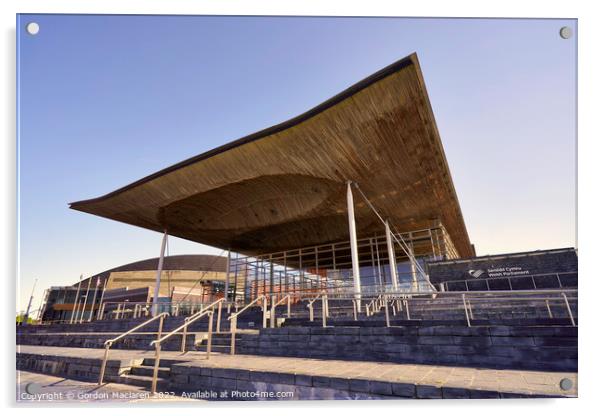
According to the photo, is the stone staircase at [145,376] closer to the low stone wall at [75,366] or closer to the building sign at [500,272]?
the low stone wall at [75,366]

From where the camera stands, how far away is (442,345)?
222 inches

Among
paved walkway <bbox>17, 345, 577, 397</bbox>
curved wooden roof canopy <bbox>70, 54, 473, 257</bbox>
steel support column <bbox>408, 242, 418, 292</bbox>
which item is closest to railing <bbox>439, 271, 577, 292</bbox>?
curved wooden roof canopy <bbox>70, 54, 473, 257</bbox>

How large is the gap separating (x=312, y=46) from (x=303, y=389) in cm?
591

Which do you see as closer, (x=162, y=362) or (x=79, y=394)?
(x=79, y=394)

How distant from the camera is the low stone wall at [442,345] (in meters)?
4.88

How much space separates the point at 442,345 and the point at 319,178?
9.24 metres

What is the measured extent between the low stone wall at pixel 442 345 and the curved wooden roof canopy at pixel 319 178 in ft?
20.1

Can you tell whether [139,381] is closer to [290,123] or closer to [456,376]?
[456,376]

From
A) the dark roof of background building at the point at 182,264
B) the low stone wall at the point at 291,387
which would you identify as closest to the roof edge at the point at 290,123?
the low stone wall at the point at 291,387

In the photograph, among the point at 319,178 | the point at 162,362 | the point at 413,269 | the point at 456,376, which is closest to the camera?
the point at 456,376
